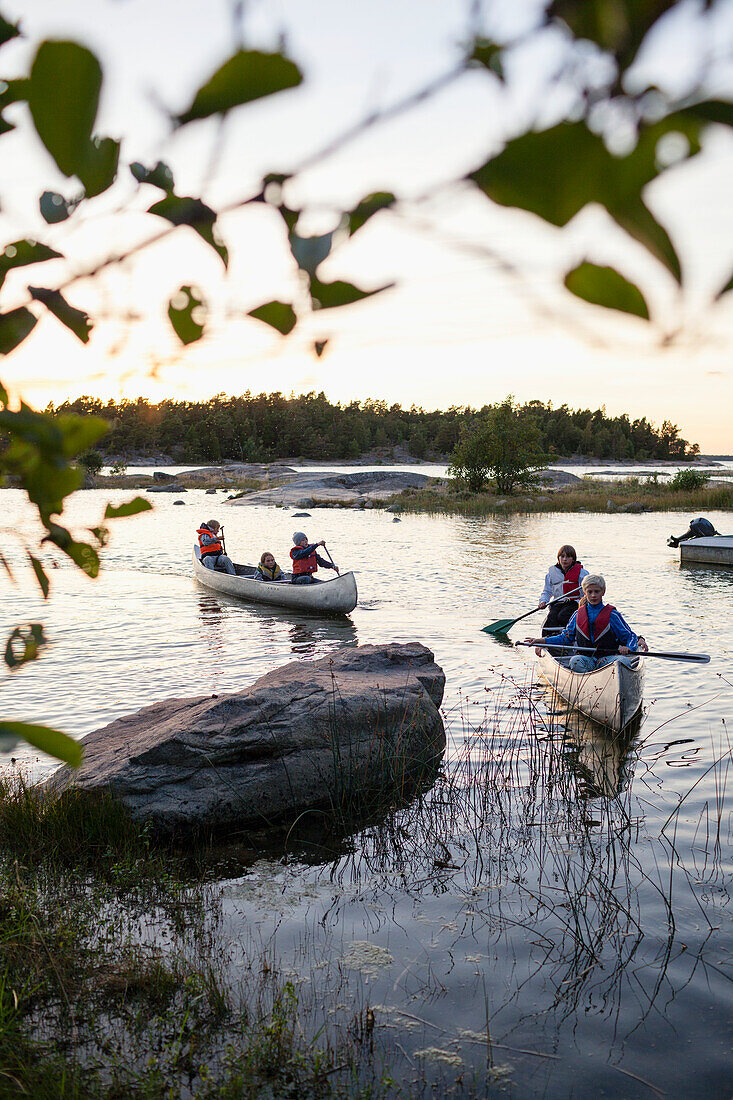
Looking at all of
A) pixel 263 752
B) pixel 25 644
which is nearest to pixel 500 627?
pixel 263 752

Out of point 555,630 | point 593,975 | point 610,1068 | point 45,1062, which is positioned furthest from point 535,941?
point 555,630

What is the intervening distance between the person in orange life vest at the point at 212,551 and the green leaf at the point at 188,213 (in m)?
22.2

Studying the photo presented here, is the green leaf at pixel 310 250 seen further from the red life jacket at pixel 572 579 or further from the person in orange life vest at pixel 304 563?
the person in orange life vest at pixel 304 563

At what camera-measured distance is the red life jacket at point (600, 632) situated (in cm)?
1153

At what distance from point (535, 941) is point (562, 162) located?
556 centimetres

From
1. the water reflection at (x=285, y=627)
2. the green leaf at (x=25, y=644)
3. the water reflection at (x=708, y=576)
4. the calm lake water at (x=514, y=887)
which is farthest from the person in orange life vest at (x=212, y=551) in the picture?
the green leaf at (x=25, y=644)

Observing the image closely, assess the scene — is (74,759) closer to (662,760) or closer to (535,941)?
(535,941)

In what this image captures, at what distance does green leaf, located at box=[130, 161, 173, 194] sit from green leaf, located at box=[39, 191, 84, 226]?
109mm

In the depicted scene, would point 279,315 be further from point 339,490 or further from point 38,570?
point 339,490

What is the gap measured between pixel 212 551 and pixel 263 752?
1619cm

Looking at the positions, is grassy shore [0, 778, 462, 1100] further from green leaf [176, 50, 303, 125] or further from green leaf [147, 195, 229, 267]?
green leaf [176, 50, 303, 125]

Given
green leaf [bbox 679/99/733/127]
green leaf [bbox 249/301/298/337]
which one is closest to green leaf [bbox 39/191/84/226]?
green leaf [bbox 249/301/298/337]

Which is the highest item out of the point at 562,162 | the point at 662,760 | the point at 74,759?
the point at 562,162

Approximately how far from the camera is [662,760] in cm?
925
